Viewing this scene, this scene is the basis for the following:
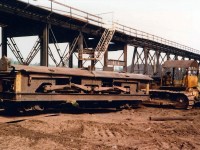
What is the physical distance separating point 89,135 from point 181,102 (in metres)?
10.3

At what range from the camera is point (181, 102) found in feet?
59.6

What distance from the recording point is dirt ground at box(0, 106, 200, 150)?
7812mm

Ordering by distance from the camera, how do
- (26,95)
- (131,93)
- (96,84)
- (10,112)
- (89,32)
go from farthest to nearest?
(89,32), (131,93), (96,84), (10,112), (26,95)

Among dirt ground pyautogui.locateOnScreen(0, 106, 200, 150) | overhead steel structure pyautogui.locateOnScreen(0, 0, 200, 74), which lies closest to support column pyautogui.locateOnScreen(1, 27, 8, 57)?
overhead steel structure pyautogui.locateOnScreen(0, 0, 200, 74)

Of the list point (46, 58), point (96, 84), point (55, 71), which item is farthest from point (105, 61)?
point (55, 71)

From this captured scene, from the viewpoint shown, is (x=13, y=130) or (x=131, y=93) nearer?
(x=13, y=130)

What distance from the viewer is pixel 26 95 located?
11938mm

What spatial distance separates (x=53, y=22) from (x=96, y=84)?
25.9 feet


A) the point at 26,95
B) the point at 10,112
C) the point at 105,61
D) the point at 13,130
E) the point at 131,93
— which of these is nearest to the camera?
the point at 13,130

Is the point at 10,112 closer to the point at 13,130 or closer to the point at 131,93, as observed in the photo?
the point at 13,130

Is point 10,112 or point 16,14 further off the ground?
point 16,14

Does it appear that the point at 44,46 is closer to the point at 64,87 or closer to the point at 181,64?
the point at 64,87

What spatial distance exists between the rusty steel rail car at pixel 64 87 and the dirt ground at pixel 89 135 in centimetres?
86

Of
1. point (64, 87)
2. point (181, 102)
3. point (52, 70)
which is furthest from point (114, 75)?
point (181, 102)
